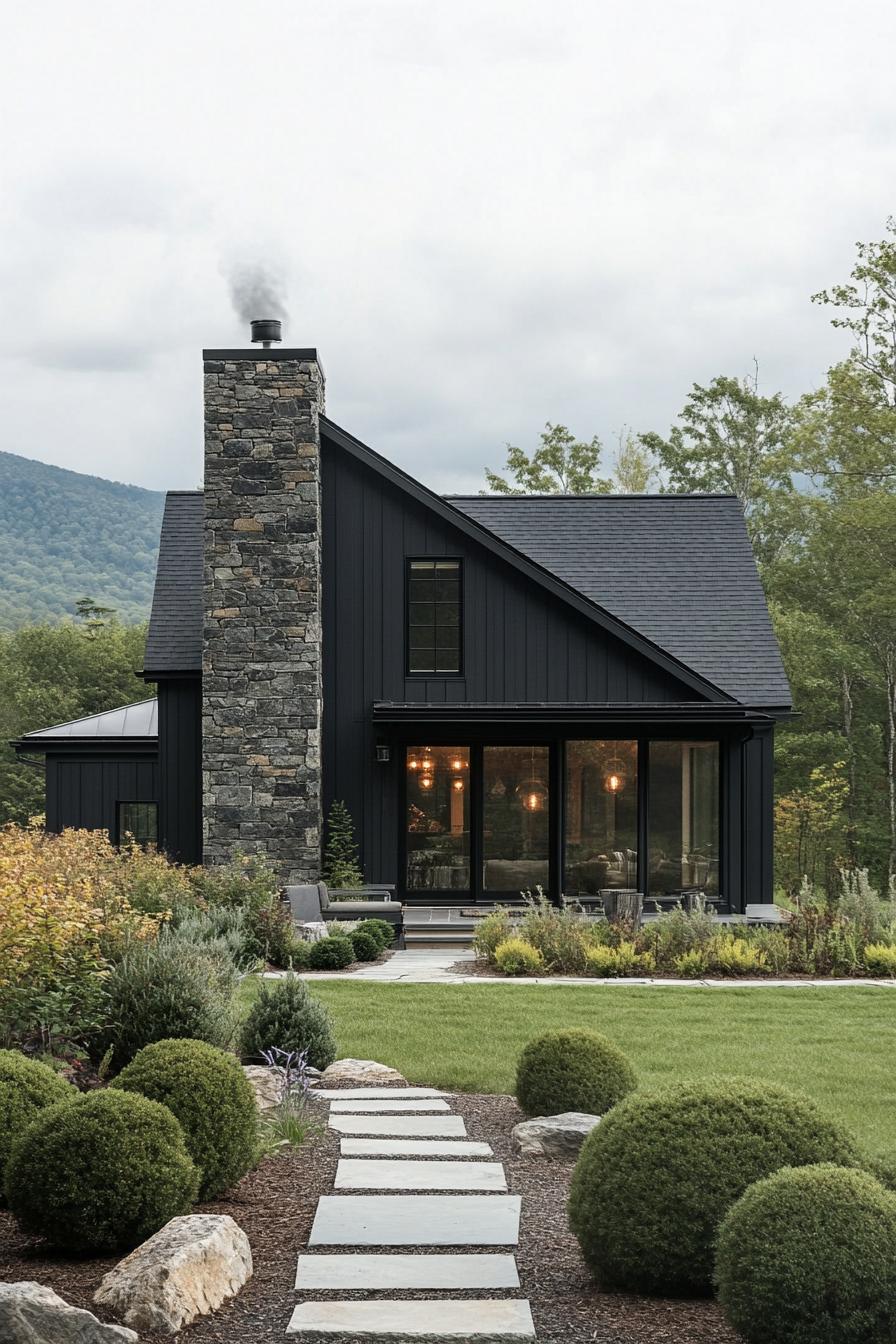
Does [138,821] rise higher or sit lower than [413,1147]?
higher

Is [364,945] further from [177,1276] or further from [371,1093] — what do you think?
[177,1276]

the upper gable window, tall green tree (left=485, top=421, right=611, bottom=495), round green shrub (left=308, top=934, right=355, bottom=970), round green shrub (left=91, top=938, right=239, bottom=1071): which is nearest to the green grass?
round green shrub (left=308, top=934, right=355, bottom=970)

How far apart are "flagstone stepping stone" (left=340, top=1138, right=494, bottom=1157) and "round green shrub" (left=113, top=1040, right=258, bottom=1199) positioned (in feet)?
2.36

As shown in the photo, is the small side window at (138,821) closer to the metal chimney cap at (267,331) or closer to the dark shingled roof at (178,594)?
the dark shingled roof at (178,594)

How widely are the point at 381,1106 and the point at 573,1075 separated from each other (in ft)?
3.63

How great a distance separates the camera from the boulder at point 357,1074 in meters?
7.89

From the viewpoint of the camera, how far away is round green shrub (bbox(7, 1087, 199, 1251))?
479cm

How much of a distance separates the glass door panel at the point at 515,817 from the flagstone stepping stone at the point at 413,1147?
11156 millimetres

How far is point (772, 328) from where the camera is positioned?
1544 inches

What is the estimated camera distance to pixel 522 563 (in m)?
17.6

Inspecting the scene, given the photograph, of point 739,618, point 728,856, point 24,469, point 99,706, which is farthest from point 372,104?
point 24,469

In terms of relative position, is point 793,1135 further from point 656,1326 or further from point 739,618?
point 739,618

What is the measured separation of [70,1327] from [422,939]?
12255 millimetres

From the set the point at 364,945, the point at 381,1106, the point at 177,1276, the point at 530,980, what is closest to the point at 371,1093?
the point at 381,1106
